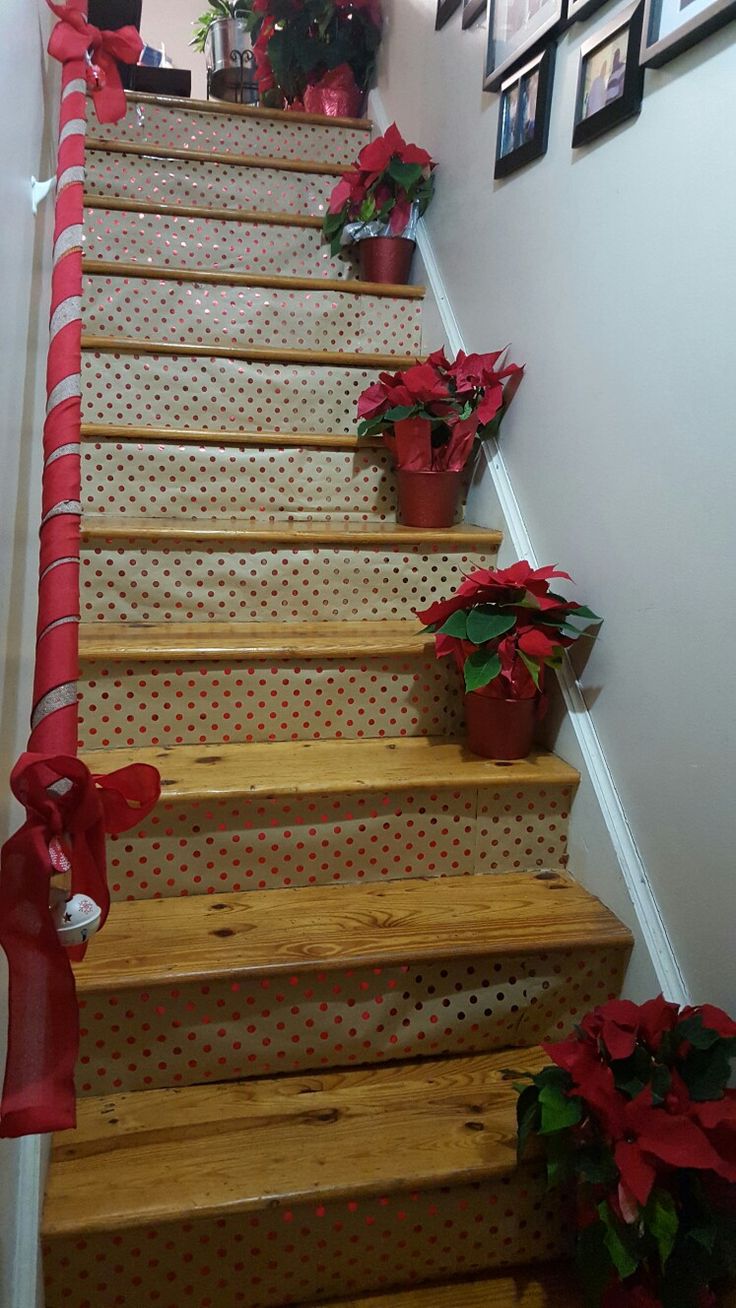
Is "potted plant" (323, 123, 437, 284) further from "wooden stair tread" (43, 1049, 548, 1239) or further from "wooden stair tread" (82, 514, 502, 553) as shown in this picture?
"wooden stair tread" (43, 1049, 548, 1239)

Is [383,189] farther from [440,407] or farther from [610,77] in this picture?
[610,77]

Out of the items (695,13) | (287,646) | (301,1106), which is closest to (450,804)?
(287,646)

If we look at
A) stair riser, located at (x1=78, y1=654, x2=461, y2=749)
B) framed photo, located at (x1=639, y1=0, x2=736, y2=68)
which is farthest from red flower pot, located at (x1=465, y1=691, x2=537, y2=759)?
framed photo, located at (x1=639, y1=0, x2=736, y2=68)

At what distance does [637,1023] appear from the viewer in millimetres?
1020

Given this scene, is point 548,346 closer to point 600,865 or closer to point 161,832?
point 600,865

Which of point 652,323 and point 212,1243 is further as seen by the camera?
point 652,323

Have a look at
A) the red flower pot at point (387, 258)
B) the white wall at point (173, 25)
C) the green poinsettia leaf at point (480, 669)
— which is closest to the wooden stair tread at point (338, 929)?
the green poinsettia leaf at point (480, 669)

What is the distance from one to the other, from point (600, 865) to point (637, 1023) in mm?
375

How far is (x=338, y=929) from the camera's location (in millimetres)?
1255

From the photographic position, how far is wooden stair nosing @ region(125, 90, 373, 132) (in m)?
2.52

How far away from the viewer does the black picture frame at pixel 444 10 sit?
2148 mm

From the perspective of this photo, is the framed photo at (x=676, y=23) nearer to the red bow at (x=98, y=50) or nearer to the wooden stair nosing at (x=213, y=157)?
the red bow at (x=98, y=50)

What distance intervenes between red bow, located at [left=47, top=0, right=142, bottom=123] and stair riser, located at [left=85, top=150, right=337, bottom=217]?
3.38ft

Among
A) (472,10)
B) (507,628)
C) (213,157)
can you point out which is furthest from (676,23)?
(213,157)
